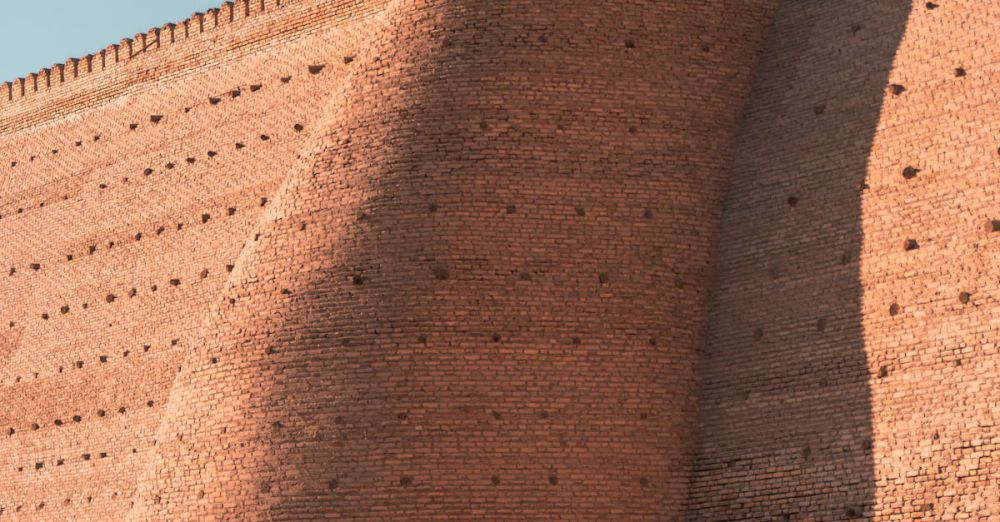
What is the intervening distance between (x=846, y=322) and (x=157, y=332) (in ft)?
20.1

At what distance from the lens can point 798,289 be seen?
10.4 m

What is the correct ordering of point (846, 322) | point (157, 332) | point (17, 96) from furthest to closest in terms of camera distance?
1. point (17, 96)
2. point (157, 332)
3. point (846, 322)

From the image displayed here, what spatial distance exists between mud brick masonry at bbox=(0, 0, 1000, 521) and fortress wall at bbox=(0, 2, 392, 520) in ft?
6.06

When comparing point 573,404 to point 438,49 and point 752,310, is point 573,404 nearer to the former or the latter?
point 752,310

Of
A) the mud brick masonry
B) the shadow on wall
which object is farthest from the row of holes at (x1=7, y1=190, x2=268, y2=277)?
the shadow on wall

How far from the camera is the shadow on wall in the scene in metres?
9.84

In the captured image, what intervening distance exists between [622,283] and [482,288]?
895 mm

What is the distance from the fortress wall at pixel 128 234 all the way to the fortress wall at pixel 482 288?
191 centimetres

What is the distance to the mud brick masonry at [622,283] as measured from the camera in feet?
32.2

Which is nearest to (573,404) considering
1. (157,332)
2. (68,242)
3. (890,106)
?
(890,106)

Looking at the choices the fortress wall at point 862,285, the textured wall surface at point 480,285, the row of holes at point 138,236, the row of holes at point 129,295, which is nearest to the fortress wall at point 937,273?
the fortress wall at point 862,285

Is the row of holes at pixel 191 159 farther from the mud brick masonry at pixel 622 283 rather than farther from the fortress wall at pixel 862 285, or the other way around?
the fortress wall at pixel 862 285

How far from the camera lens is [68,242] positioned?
1535cm

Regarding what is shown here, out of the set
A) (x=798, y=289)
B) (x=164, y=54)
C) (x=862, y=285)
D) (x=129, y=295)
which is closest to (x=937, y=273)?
(x=862, y=285)
